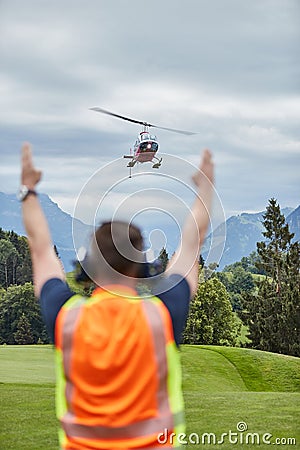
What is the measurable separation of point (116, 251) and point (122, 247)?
1 centimetres

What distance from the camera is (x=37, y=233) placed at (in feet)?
5.47

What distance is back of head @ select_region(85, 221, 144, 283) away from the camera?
1514 mm

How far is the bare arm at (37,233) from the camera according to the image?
5.35 ft

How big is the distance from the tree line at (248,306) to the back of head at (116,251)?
23898mm

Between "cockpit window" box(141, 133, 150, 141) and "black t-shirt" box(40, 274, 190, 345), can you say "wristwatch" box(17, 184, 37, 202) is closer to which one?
"black t-shirt" box(40, 274, 190, 345)

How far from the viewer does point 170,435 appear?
5.06 ft

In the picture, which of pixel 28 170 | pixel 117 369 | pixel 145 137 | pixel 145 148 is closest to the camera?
pixel 117 369

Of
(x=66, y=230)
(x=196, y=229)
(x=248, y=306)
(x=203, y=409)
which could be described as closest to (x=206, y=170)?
(x=196, y=229)

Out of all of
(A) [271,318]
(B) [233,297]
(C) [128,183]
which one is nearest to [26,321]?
(A) [271,318]

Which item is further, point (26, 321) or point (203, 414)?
point (26, 321)

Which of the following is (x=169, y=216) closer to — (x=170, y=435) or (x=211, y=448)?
(x=170, y=435)

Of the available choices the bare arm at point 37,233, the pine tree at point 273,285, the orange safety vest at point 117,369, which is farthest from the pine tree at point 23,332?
the orange safety vest at point 117,369

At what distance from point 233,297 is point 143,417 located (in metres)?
41.8

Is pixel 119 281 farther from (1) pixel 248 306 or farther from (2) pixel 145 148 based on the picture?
(1) pixel 248 306
